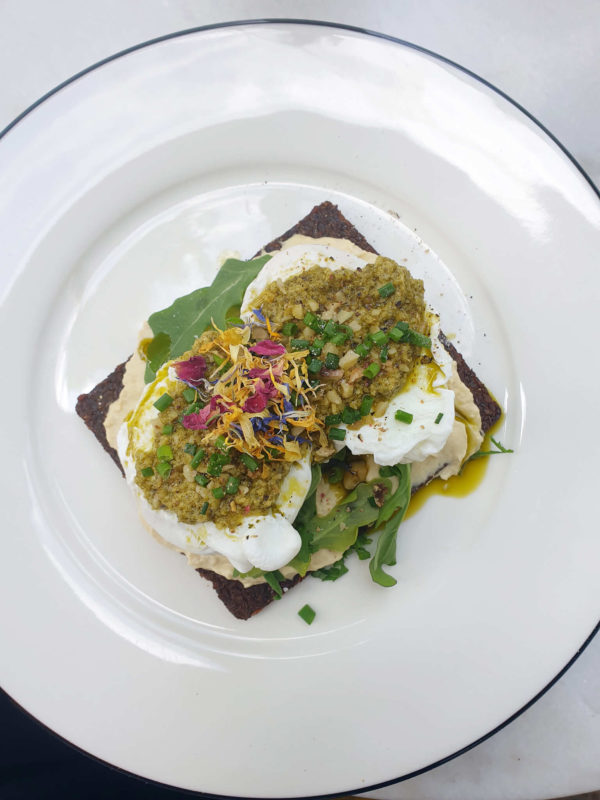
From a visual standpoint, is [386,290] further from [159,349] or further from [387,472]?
[159,349]

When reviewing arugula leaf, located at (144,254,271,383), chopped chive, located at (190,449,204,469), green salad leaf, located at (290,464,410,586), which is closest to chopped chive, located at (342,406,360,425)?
green salad leaf, located at (290,464,410,586)

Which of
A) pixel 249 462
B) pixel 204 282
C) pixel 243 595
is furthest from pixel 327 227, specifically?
pixel 243 595

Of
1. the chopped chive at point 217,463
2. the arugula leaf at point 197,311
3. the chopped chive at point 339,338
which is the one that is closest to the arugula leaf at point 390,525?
the chopped chive at point 339,338

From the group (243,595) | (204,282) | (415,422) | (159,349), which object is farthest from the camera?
(204,282)

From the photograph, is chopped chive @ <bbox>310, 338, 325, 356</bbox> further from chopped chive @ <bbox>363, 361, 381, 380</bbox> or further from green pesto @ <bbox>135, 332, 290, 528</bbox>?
green pesto @ <bbox>135, 332, 290, 528</bbox>

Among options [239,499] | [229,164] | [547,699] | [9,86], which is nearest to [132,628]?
[239,499]

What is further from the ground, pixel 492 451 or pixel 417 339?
pixel 417 339

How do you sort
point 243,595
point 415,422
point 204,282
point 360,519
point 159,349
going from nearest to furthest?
point 415,422 < point 360,519 < point 243,595 < point 159,349 < point 204,282
